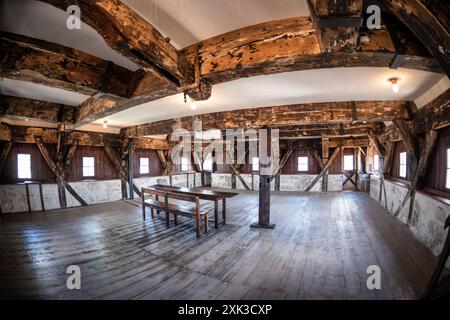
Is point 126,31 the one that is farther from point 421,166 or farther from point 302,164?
point 302,164

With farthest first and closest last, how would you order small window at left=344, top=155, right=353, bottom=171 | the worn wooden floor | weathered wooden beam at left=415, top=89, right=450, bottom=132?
small window at left=344, top=155, right=353, bottom=171 < weathered wooden beam at left=415, top=89, right=450, bottom=132 < the worn wooden floor

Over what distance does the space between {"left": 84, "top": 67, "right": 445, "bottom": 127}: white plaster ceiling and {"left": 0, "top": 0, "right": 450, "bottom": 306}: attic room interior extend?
0.04 m

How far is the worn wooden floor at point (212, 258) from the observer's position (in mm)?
2361

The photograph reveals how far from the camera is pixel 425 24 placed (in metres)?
1.20

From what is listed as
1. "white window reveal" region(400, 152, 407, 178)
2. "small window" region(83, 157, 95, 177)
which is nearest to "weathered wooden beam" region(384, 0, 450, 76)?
"white window reveal" region(400, 152, 407, 178)

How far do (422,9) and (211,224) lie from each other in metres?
4.79

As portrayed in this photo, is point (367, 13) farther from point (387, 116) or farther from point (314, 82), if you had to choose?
point (387, 116)

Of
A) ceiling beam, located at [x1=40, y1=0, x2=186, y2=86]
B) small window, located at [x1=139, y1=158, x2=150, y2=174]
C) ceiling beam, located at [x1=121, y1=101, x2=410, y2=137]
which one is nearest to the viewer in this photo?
ceiling beam, located at [x1=40, y1=0, x2=186, y2=86]

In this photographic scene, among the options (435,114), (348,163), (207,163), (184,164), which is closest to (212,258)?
(435,114)

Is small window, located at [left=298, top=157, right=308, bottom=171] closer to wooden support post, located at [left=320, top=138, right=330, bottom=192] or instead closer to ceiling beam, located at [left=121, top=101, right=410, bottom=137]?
wooden support post, located at [left=320, top=138, right=330, bottom=192]

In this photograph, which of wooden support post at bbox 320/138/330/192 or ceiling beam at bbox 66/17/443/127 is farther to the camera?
wooden support post at bbox 320/138/330/192

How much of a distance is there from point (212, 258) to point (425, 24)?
3446 mm

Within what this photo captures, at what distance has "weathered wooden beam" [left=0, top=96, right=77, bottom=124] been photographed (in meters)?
3.61
